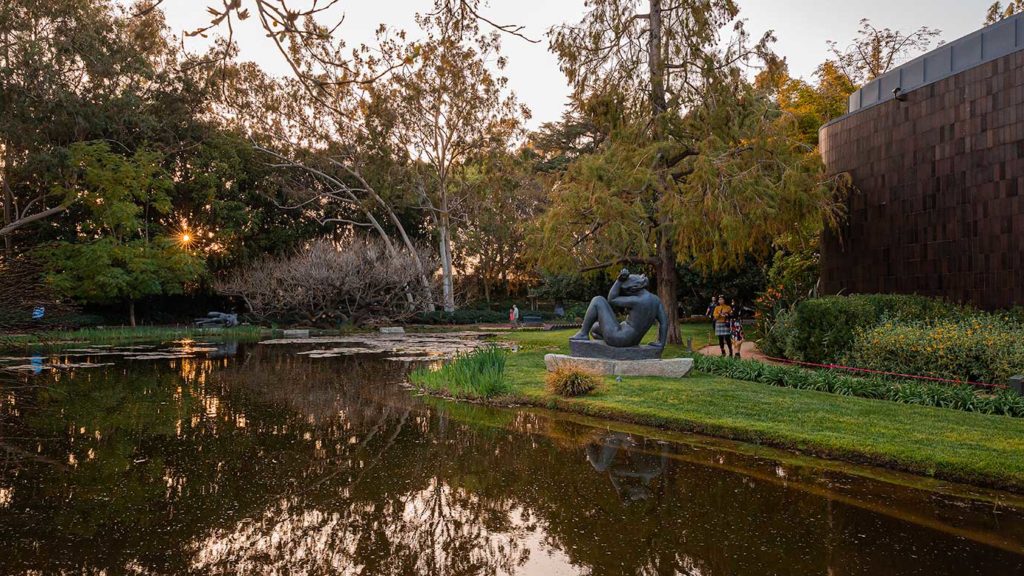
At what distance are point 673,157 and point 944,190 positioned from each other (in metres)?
6.38

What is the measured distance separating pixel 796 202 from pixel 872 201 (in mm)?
1955

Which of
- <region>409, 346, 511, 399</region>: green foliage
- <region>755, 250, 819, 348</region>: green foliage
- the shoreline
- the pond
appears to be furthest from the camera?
<region>755, 250, 819, 348</region>: green foliage

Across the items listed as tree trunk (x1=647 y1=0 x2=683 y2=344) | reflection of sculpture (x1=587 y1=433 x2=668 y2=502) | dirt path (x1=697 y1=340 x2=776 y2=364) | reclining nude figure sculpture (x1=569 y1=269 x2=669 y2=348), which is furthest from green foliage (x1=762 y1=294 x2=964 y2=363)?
reflection of sculpture (x1=587 y1=433 x2=668 y2=502)

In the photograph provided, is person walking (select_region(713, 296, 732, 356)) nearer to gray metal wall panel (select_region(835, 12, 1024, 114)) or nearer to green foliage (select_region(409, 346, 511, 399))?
green foliage (select_region(409, 346, 511, 399))

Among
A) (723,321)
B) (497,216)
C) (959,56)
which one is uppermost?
(959,56)

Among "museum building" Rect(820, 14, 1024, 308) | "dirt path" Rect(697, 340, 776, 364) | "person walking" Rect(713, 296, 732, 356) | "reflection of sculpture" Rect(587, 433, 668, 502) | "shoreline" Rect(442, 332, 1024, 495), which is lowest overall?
"reflection of sculpture" Rect(587, 433, 668, 502)

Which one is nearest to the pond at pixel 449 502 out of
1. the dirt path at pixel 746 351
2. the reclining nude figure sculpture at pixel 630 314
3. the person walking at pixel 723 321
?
the reclining nude figure sculpture at pixel 630 314

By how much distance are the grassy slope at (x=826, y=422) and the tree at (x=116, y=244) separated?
25.2 m

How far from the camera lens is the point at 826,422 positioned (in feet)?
28.5

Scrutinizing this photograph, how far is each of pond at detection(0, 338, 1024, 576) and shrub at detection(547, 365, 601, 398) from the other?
1276mm

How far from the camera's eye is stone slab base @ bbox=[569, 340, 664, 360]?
13.1m

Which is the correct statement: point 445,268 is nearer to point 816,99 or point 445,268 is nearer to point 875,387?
point 816,99

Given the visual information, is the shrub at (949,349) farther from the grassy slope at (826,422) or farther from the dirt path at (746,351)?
the dirt path at (746,351)

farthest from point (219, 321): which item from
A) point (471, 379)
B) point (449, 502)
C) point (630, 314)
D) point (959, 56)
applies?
point (959, 56)
